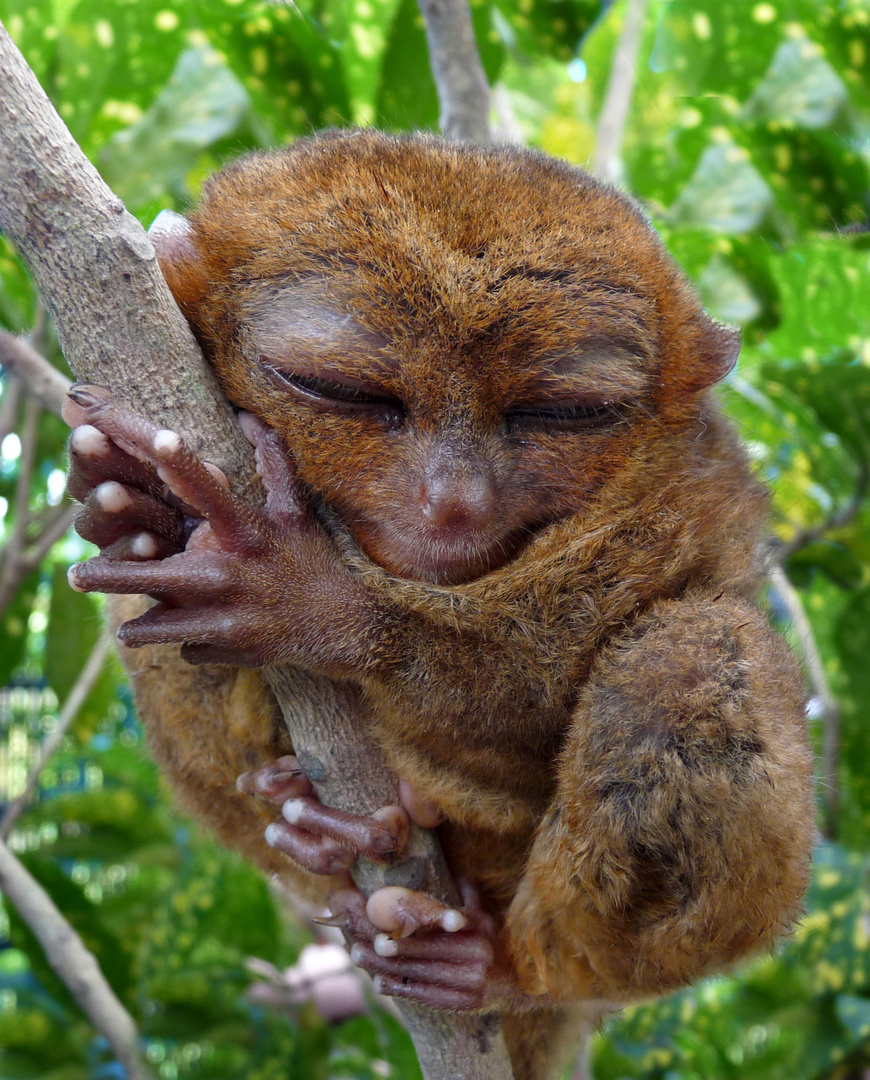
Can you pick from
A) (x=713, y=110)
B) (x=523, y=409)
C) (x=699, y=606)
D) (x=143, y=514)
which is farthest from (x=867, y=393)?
(x=143, y=514)

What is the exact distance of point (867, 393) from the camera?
338 centimetres

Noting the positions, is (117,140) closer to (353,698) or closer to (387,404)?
(387,404)

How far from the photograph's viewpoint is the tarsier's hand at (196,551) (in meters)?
1.60

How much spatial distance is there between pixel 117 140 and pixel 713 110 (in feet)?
7.47

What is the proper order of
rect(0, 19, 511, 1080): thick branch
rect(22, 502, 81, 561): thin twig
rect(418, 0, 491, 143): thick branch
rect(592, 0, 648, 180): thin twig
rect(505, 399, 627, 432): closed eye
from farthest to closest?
1. rect(592, 0, 648, 180): thin twig
2. rect(22, 502, 81, 561): thin twig
3. rect(418, 0, 491, 143): thick branch
4. rect(505, 399, 627, 432): closed eye
5. rect(0, 19, 511, 1080): thick branch

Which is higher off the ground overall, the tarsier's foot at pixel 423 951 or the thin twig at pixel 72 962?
the tarsier's foot at pixel 423 951

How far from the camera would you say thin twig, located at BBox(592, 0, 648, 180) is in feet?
12.3

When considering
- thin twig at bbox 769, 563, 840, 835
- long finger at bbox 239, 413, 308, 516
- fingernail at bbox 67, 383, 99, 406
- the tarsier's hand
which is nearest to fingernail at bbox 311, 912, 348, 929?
the tarsier's hand

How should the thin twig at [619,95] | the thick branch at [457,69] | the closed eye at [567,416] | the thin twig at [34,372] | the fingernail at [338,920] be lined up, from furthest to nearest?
the thin twig at [619,95] < the thick branch at [457,69] < the thin twig at [34,372] < the fingernail at [338,920] < the closed eye at [567,416]

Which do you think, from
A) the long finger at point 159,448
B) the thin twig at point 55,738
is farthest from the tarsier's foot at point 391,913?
the thin twig at point 55,738

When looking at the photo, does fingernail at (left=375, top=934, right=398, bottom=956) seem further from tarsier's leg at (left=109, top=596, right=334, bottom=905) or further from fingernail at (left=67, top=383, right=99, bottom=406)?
fingernail at (left=67, top=383, right=99, bottom=406)

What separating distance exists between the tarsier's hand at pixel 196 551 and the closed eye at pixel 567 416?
1.41 ft

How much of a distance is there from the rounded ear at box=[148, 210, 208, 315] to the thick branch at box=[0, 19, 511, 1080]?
327 millimetres

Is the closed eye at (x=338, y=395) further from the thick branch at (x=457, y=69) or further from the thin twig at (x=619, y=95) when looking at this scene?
the thin twig at (x=619, y=95)
